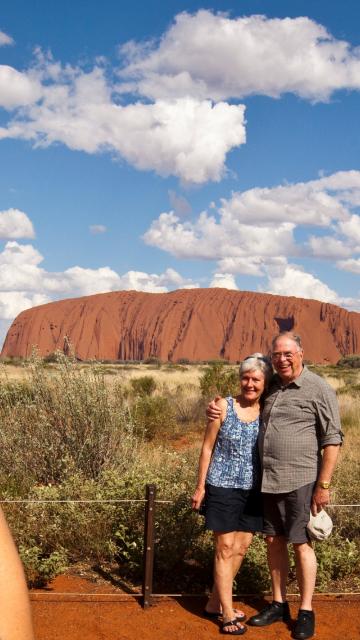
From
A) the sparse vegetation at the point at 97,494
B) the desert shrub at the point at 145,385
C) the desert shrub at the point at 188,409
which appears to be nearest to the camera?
the sparse vegetation at the point at 97,494

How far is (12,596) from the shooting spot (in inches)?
31.4

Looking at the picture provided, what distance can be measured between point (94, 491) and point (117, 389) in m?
2.24

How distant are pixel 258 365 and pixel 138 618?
207cm

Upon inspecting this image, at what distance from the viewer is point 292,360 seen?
13.9 feet

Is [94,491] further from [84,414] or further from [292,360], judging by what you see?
[292,360]

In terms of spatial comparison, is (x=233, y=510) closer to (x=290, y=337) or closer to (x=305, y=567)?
(x=305, y=567)

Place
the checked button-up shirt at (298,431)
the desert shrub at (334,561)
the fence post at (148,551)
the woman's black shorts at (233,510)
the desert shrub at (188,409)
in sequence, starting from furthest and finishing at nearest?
the desert shrub at (188,409), the desert shrub at (334,561), the fence post at (148,551), the woman's black shorts at (233,510), the checked button-up shirt at (298,431)

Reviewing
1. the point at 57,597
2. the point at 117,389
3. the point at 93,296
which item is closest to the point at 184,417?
the point at 117,389

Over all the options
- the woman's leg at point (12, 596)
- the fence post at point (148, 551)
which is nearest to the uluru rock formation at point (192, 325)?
the fence post at point (148, 551)

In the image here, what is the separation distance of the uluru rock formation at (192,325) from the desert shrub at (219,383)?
270 ft

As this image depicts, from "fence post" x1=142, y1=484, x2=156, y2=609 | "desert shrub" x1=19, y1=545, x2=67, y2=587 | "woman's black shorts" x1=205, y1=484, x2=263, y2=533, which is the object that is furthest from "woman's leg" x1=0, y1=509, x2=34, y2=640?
"desert shrub" x1=19, y1=545, x2=67, y2=587

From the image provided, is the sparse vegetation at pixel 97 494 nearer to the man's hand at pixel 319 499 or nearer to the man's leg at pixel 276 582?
the man's leg at pixel 276 582

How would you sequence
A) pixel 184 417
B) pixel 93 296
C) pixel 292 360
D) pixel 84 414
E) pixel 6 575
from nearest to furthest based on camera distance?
pixel 6 575, pixel 292 360, pixel 84 414, pixel 184 417, pixel 93 296

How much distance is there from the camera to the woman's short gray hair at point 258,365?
432 centimetres
